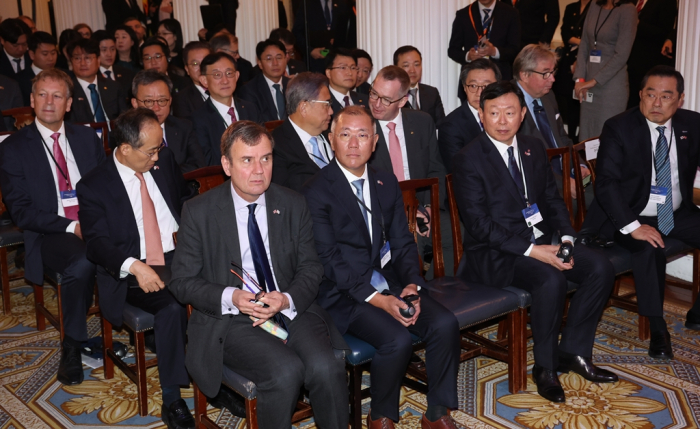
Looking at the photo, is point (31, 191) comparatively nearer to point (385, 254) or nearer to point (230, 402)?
point (230, 402)

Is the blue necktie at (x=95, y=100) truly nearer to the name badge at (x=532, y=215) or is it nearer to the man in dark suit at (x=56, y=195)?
the man in dark suit at (x=56, y=195)

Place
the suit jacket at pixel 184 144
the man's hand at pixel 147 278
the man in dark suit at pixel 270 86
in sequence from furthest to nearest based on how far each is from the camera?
the man in dark suit at pixel 270 86, the suit jacket at pixel 184 144, the man's hand at pixel 147 278

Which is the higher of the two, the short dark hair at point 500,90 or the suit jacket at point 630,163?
the short dark hair at point 500,90

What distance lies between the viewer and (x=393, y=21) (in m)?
5.53

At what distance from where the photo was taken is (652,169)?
3898 mm

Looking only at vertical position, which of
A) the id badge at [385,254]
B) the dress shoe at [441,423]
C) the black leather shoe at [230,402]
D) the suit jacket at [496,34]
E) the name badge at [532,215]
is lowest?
the dress shoe at [441,423]

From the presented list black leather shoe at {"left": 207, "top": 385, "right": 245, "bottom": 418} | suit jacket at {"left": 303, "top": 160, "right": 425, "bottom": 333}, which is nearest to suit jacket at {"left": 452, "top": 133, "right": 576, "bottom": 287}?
suit jacket at {"left": 303, "top": 160, "right": 425, "bottom": 333}

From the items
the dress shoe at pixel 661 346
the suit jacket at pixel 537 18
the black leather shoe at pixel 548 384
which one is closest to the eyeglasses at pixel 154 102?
the black leather shoe at pixel 548 384

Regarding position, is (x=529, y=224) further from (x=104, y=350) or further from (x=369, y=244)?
(x=104, y=350)

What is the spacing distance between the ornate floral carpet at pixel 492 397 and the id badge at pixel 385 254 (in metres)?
0.68

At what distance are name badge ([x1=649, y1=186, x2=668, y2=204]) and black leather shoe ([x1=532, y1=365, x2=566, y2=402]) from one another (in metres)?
1.29

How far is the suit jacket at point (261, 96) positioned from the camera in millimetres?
6004

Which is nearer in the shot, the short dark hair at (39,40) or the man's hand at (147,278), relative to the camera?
the man's hand at (147,278)

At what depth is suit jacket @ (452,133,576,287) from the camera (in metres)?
3.32
